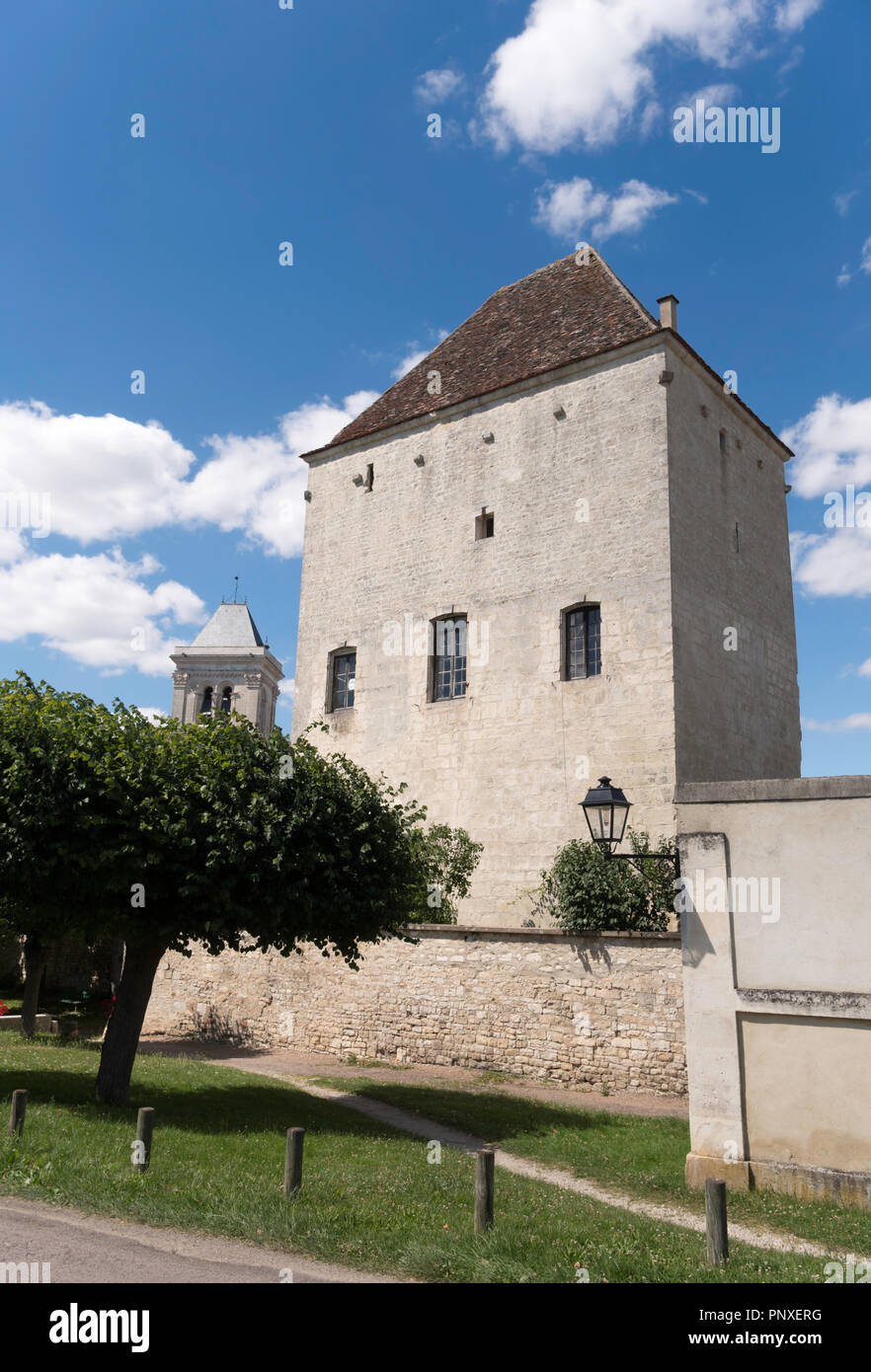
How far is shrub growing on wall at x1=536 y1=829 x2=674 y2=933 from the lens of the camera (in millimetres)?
15602

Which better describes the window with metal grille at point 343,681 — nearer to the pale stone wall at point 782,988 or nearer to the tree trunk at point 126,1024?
the tree trunk at point 126,1024

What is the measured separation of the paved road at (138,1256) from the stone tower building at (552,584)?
1248 cm

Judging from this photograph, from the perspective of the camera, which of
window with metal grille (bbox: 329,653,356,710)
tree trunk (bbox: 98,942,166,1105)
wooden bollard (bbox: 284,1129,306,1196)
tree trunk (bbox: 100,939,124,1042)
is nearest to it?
wooden bollard (bbox: 284,1129,306,1196)

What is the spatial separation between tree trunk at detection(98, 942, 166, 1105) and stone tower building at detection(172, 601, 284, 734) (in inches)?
1960

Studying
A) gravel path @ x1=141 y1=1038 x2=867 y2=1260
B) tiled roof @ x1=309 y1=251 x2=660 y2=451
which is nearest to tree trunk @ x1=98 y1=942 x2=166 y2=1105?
gravel path @ x1=141 y1=1038 x2=867 y2=1260

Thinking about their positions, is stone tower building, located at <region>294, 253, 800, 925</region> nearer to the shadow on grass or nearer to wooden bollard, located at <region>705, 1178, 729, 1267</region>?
the shadow on grass

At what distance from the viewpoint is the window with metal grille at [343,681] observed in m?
23.8

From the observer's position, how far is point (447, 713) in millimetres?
21359

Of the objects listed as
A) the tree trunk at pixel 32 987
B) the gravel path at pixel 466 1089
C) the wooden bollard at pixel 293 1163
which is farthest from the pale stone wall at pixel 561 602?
the wooden bollard at pixel 293 1163
